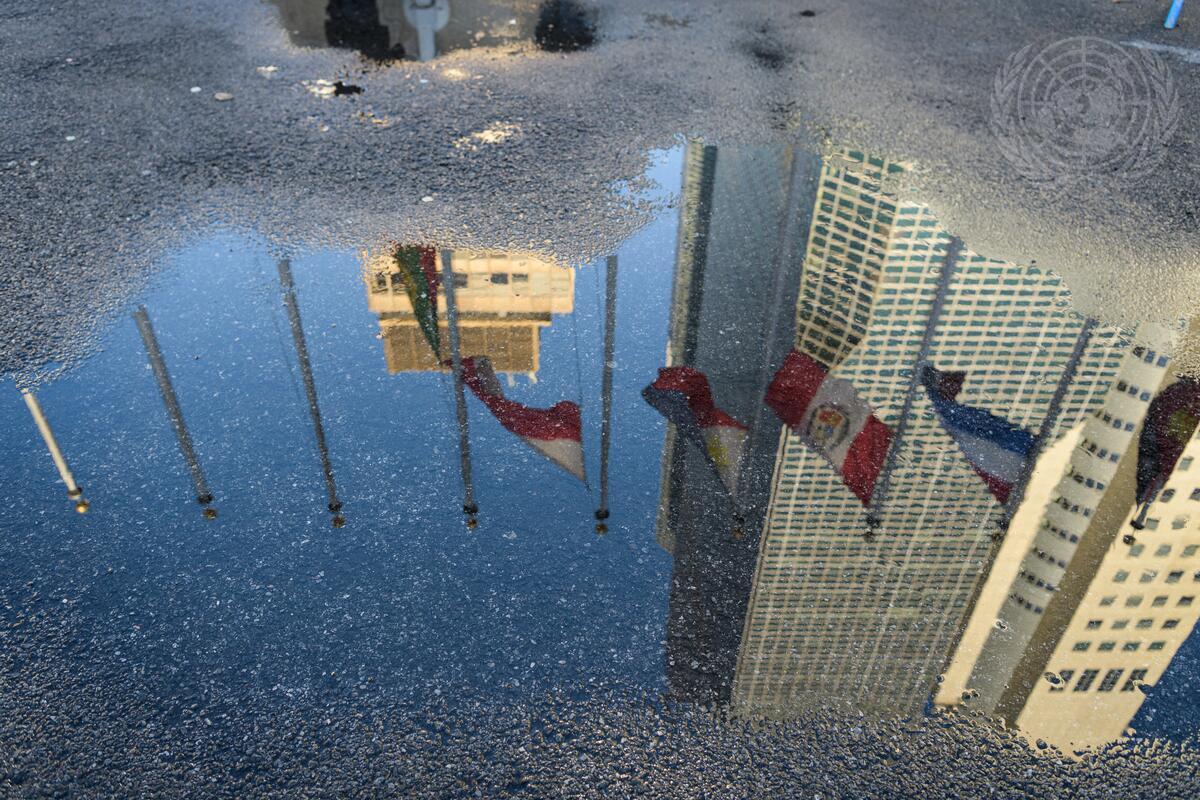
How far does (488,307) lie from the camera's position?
5.49 meters

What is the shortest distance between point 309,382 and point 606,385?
1.60m

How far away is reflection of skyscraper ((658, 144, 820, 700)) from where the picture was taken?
3.81 metres

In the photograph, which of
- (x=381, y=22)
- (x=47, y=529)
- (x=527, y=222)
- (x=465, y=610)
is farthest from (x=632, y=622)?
(x=381, y=22)

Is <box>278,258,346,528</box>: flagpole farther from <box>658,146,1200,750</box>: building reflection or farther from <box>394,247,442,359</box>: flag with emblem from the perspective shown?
<box>658,146,1200,750</box>: building reflection

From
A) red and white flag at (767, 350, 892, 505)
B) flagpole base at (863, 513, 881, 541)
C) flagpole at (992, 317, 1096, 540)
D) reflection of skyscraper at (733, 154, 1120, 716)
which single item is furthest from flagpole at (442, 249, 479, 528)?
flagpole at (992, 317, 1096, 540)

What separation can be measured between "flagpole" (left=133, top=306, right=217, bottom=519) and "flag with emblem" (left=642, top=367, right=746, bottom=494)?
2.23m

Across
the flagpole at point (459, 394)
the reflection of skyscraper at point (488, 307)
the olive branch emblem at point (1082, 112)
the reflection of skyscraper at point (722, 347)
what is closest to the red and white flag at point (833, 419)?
the reflection of skyscraper at point (722, 347)

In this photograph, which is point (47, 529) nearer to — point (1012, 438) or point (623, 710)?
point (623, 710)

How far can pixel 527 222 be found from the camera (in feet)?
20.9

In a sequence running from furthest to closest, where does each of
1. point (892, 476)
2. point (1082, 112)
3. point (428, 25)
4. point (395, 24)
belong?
point (395, 24)
point (428, 25)
point (1082, 112)
point (892, 476)

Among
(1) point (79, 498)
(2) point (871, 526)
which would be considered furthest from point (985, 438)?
(1) point (79, 498)

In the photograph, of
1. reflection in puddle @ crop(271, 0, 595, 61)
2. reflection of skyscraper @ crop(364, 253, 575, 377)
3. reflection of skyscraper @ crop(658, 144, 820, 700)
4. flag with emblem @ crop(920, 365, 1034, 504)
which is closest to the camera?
reflection of skyscraper @ crop(658, 144, 820, 700)

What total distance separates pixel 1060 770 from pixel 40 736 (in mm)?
3593

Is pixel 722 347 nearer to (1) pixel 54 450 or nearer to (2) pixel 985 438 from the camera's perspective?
(2) pixel 985 438
